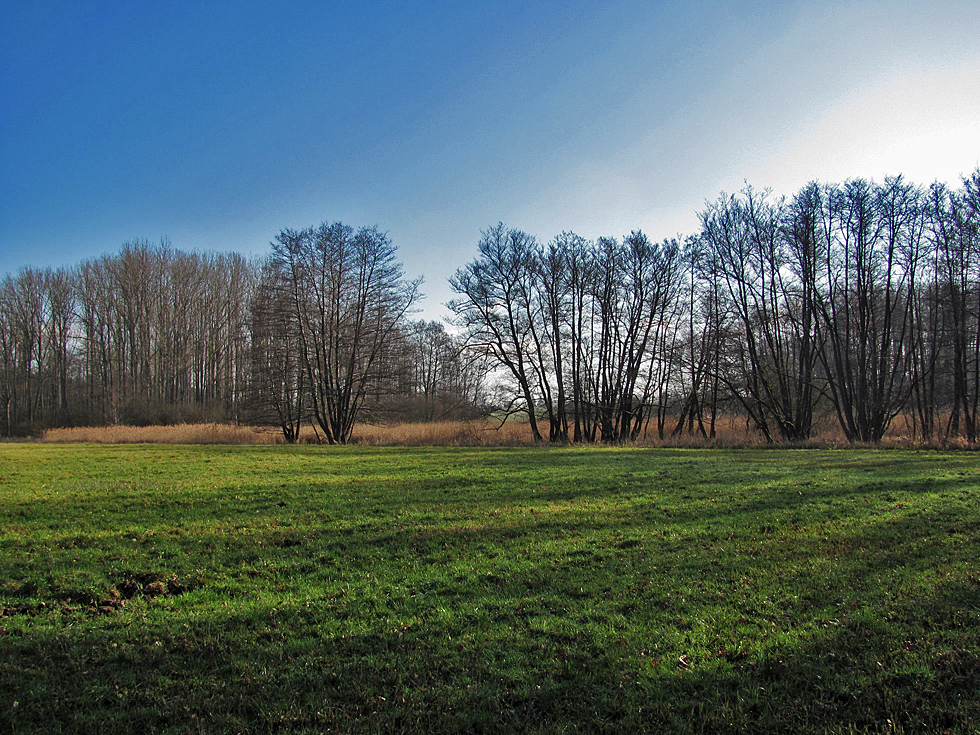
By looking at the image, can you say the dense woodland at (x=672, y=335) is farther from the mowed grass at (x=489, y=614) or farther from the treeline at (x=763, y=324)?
the mowed grass at (x=489, y=614)

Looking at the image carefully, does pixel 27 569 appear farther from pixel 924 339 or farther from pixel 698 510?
pixel 924 339

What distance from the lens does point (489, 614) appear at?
5230 mm

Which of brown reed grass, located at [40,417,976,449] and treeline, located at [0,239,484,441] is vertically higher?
treeline, located at [0,239,484,441]

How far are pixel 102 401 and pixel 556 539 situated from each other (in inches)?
2366

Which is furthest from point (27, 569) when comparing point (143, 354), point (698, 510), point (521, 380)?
point (143, 354)

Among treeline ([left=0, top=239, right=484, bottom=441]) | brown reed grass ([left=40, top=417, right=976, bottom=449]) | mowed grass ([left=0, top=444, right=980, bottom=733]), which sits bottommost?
brown reed grass ([left=40, top=417, right=976, bottom=449])

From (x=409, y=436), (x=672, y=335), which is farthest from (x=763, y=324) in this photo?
(x=409, y=436)

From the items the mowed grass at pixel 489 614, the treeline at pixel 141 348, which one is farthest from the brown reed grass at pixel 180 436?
the mowed grass at pixel 489 614

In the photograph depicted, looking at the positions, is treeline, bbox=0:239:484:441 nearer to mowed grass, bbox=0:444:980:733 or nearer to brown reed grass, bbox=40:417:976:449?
brown reed grass, bbox=40:417:976:449

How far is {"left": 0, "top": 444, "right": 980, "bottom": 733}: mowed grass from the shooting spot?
3.61 m

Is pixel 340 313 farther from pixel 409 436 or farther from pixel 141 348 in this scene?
pixel 141 348

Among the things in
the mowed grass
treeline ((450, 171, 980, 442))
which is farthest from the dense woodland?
the mowed grass

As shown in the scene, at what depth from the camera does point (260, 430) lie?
36.2 meters

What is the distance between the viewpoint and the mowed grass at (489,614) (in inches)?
142
